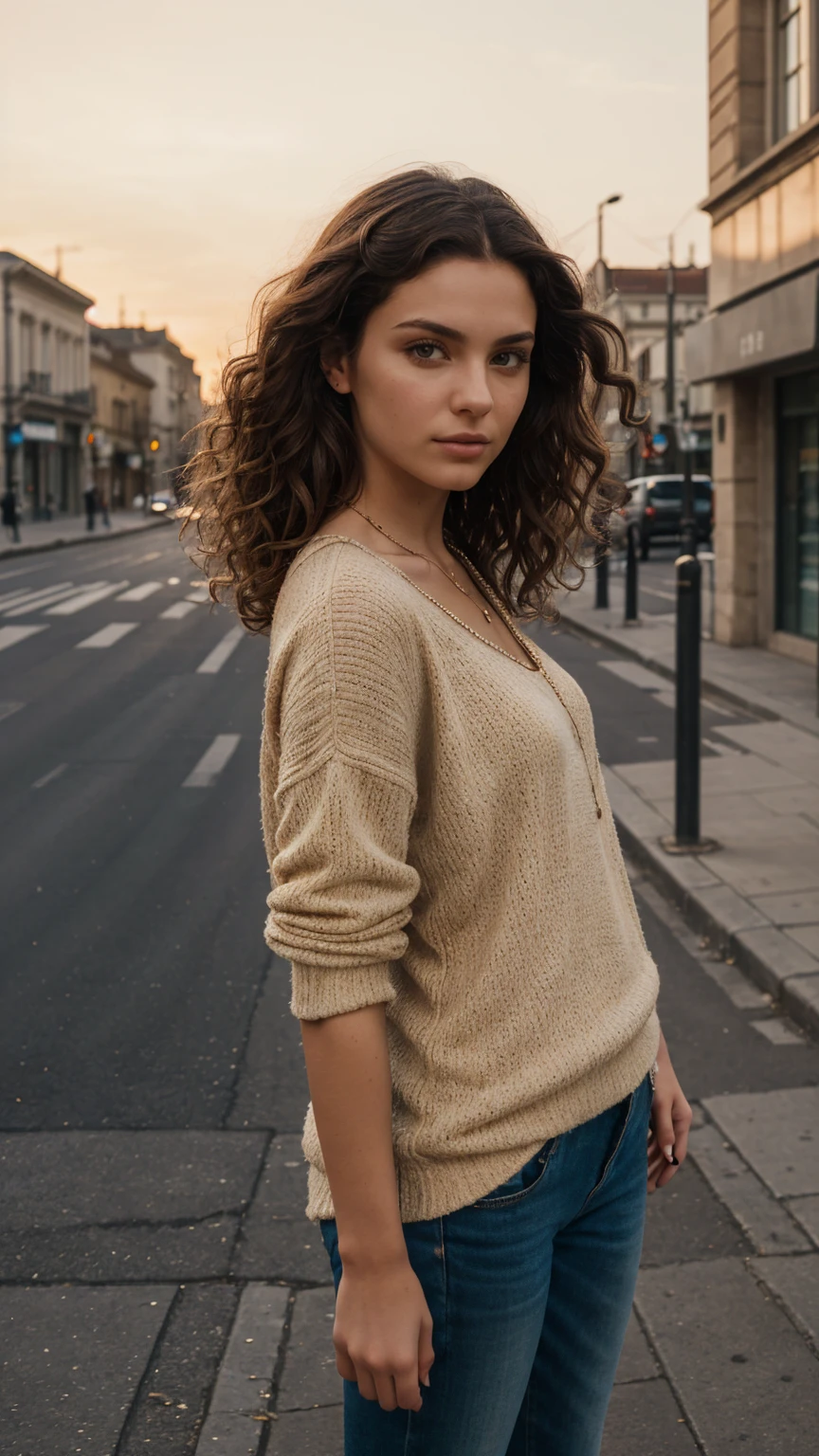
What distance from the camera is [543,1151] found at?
54.6 inches

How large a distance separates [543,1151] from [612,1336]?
1.00 feet

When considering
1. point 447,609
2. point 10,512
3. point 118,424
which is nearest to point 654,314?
point 118,424

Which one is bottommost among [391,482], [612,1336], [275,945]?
[612,1336]

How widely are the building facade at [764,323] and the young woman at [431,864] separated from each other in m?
11.2

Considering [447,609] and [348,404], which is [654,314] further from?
[447,609]

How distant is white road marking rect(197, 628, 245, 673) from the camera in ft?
47.1

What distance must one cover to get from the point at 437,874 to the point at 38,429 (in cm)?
6310

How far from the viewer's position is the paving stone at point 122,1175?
11.4 feet

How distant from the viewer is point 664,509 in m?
30.3

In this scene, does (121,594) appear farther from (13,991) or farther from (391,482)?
(391,482)

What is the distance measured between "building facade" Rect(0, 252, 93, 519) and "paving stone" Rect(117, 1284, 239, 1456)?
174 ft

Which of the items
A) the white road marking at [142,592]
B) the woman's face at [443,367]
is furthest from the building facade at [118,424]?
the woman's face at [443,367]

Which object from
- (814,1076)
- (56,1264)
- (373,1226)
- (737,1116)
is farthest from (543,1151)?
(814,1076)

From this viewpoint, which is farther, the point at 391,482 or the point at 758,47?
the point at 758,47
